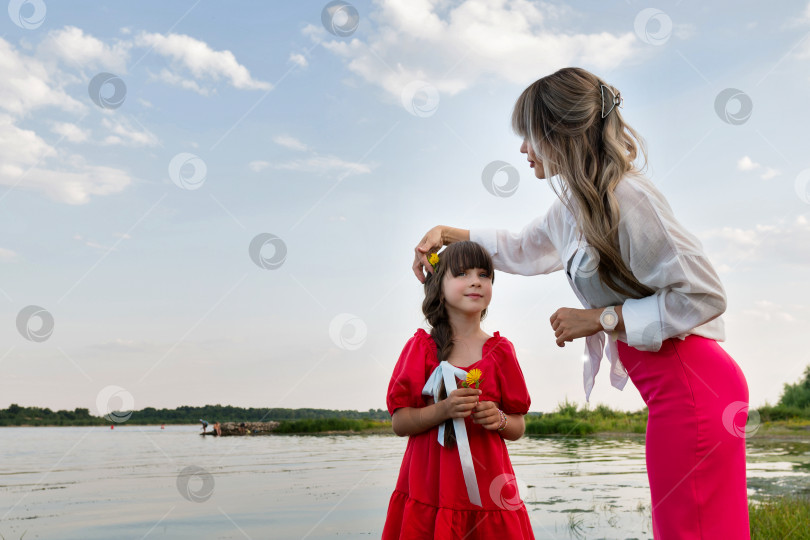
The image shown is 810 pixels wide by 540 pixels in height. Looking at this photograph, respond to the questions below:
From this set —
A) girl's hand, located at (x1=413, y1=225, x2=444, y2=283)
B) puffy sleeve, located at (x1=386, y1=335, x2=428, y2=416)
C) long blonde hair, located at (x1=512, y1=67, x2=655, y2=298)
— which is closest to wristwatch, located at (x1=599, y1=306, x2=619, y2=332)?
long blonde hair, located at (x1=512, y1=67, x2=655, y2=298)

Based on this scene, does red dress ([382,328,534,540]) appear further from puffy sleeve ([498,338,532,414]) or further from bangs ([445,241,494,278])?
bangs ([445,241,494,278])

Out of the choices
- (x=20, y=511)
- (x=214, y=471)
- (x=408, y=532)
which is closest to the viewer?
(x=408, y=532)

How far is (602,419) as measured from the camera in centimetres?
1476

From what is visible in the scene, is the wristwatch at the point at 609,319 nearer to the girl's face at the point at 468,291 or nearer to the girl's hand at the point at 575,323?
the girl's hand at the point at 575,323

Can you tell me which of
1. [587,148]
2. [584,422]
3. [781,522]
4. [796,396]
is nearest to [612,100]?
[587,148]

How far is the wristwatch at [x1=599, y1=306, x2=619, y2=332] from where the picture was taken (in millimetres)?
2168

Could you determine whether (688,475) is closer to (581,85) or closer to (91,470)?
(581,85)

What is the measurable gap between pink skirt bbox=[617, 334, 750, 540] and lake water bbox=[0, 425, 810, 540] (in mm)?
704

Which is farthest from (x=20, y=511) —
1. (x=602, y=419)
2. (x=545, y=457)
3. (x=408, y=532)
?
(x=602, y=419)

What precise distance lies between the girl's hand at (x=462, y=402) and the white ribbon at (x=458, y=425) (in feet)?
0.27

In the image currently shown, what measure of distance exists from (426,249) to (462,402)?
743mm

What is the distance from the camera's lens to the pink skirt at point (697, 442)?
1.99 metres

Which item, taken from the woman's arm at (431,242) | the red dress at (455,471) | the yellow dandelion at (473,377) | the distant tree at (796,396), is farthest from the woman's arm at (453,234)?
the distant tree at (796,396)

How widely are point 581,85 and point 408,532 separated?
1.77 meters
